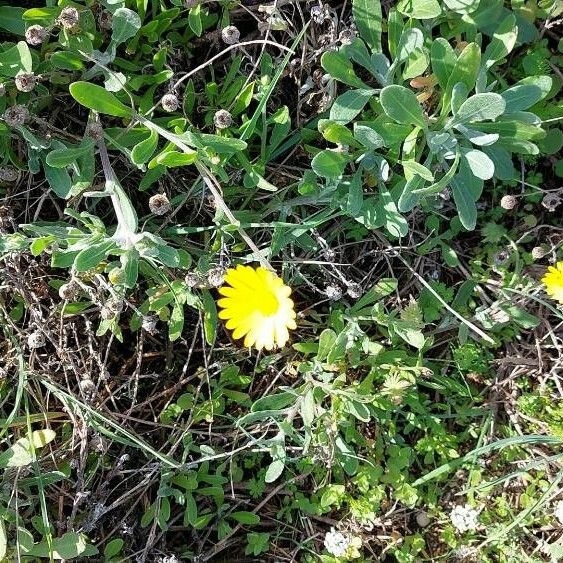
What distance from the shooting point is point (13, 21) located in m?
2.54

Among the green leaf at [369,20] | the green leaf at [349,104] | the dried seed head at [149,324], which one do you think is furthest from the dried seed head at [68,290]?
the green leaf at [369,20]

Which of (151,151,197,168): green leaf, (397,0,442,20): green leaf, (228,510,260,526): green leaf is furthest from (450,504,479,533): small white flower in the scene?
(397,0,442,20): green leaf

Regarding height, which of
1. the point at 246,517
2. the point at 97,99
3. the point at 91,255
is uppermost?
the point at 97,99

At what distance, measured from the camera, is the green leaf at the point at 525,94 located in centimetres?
251

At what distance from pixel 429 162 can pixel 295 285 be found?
787mm

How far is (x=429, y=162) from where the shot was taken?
2582 millimetres

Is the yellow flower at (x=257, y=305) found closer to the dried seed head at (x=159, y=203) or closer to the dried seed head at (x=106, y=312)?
the dried seed head at (x=159, y=203)

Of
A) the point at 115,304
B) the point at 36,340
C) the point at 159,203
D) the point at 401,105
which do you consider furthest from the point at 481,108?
the point at 36,340

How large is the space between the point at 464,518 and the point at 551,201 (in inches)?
54.3

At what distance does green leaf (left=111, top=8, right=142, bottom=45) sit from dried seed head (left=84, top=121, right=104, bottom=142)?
29 centimetres

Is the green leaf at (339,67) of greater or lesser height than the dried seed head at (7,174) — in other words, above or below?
above

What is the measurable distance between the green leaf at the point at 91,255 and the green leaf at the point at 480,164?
1.25 metres

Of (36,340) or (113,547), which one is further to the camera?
(113,547)

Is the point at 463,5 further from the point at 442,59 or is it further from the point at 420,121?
the point at 420,121
